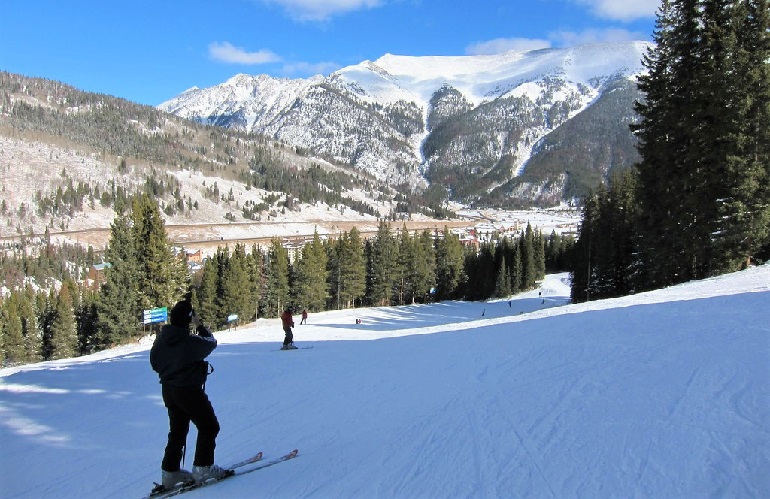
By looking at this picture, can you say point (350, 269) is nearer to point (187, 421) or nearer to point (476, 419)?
point (476, 419)

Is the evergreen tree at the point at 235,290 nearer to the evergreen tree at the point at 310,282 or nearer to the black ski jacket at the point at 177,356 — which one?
the evergreen tree at the point at 310,282

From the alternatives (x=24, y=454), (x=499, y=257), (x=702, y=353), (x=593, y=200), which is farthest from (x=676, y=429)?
(x=499, y=257)

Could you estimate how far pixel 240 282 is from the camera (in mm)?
54250

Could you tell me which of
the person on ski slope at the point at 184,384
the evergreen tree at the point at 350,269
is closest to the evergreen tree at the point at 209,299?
the evergreen tree at the point at 350,269

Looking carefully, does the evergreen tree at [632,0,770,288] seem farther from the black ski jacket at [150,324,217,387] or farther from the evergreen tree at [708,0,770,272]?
the black ski jacket at [150,324,217,387]

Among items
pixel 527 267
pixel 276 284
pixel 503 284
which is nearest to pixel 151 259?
pixel 276 284

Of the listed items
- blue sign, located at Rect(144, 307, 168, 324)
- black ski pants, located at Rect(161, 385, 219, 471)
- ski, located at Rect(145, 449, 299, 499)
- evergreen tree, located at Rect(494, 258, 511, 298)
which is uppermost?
black ski pants, located at Rect(161, 385, 219, 471)

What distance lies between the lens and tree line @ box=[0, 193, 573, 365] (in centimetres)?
3731

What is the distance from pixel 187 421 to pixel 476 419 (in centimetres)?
376

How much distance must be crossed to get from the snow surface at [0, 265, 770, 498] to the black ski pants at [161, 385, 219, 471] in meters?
0.43

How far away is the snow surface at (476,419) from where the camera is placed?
460 centimetres

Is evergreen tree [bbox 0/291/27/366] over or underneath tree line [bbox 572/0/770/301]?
underneath

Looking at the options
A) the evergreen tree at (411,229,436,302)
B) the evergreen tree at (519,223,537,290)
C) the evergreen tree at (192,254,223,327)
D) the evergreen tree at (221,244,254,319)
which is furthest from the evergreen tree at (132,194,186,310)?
the evergreen tree at (519,223,537,290)

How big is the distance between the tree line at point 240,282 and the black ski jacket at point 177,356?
30.4 metres
